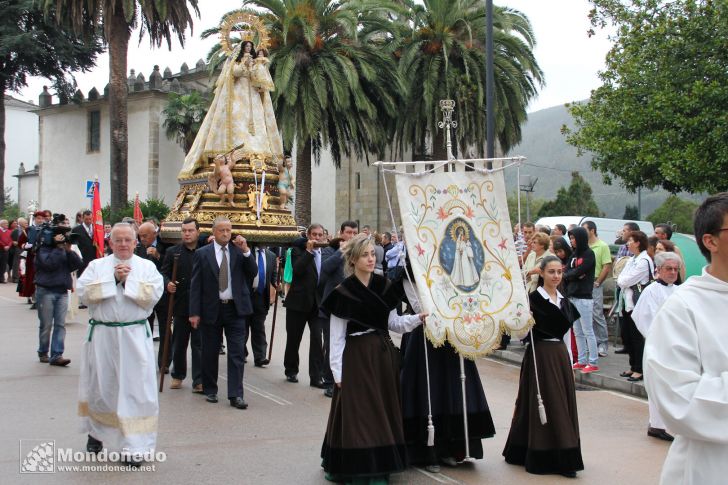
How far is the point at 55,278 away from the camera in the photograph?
9844 mm

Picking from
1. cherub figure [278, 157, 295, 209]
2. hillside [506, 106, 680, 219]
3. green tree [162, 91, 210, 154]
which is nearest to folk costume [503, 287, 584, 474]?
cherub figure [278, 157, 295, 209]

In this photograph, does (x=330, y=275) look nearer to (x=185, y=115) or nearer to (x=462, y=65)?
(x=462, y=65)

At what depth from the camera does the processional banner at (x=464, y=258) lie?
5.86 meters

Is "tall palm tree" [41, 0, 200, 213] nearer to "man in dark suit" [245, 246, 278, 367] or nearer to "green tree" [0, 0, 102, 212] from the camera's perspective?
"green tree" [0, 0, 102, 212]

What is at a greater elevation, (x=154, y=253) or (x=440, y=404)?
(x=154, y=253)

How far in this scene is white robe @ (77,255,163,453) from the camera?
19.1 ft

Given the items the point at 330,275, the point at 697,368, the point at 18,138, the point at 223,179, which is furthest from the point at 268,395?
the point at 18,138

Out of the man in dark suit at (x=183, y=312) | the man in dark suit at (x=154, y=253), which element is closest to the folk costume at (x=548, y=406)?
the man in dark suit at (x=183, y=312)

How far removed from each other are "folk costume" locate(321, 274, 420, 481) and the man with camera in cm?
550

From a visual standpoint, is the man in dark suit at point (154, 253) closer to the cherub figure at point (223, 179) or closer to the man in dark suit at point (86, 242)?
the cherub figure at point (223, 179)

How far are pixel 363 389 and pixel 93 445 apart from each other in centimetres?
234

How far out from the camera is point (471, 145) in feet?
81.1

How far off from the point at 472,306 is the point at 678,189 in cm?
1971

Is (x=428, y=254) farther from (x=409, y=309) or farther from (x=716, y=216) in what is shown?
(x=716, y=216)
